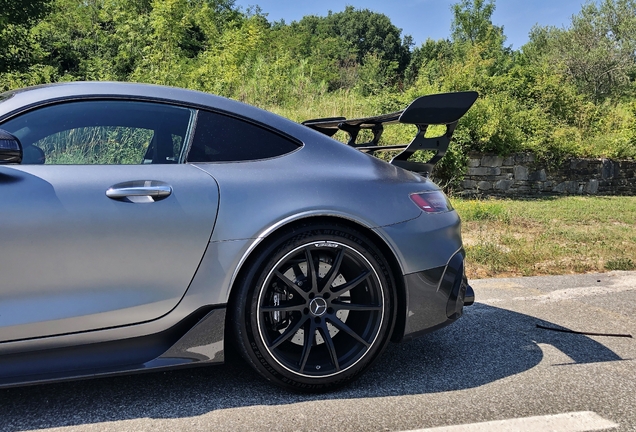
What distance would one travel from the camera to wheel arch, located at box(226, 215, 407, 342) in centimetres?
261

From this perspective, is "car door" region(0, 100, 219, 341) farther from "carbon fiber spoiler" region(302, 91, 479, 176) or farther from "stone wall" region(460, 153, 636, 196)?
"stone wall" region(460, 153, 636, 196)

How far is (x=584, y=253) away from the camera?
6.61m

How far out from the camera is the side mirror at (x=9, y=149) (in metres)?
2.26

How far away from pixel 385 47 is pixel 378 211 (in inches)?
2835

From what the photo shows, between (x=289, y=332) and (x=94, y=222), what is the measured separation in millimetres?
997

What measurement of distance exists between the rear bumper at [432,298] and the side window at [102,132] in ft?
4.37

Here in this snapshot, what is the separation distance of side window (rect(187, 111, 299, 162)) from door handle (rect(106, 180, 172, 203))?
0.75 feet

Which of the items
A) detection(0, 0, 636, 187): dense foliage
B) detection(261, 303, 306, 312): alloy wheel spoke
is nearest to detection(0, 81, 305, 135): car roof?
detection(261, 303, 306, 312): alloy wheel spoke

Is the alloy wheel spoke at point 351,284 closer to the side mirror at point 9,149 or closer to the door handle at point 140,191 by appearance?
the door handle at point 140,191

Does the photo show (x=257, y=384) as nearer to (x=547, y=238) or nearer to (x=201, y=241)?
(x=201, y=241)

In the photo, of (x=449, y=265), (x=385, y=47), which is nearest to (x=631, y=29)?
(x=385, y=47)

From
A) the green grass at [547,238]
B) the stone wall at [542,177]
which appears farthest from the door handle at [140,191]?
the stone wall at [542,177]

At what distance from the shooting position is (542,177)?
1413 cm

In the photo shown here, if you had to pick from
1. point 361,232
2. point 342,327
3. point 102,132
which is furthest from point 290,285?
point 102,132
